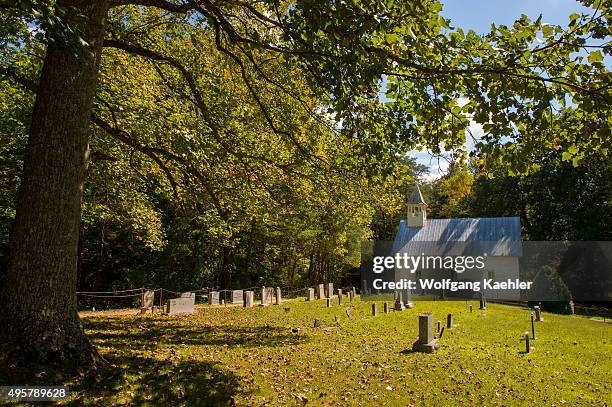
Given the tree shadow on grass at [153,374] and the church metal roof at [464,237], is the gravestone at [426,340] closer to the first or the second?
the tree shadow on grass at [153,374]

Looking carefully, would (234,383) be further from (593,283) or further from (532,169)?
(593,283)

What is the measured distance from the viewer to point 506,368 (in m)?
9.88

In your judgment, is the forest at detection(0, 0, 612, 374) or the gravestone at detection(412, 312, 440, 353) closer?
the forest at detection(0, 0, 612, 374)

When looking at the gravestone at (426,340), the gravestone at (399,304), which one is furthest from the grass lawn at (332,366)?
the gravestone at (399,304)

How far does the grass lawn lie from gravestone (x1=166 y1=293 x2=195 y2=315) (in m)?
2.58

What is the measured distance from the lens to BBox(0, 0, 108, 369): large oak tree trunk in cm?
535

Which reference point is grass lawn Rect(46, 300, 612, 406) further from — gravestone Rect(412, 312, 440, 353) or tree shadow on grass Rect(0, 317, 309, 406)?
gravestone Rect(412, 312, 440, 353)

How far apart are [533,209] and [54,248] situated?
144 ft

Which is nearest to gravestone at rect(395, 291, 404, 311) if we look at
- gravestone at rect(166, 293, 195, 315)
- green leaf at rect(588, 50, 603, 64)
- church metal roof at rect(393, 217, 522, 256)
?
gravestone at rect(166, 293, 195, 315)

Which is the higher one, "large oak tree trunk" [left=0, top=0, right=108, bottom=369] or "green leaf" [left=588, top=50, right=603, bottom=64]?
"green leaf" [left=588, top=50, right=603, bottom=64]

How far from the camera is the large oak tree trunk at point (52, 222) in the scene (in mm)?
5346

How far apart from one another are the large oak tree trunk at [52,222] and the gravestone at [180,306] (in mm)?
12968

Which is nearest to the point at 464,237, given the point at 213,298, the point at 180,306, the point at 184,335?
the point at 213,298

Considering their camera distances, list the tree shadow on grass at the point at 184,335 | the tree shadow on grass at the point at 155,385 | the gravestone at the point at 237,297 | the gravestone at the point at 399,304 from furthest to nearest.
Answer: the gravestone at the point at 237,297, the gravestone at the point at 399,304, the tree shadow on grass at the point at 184,335, the tree shadow on grass at the point at 155,385
